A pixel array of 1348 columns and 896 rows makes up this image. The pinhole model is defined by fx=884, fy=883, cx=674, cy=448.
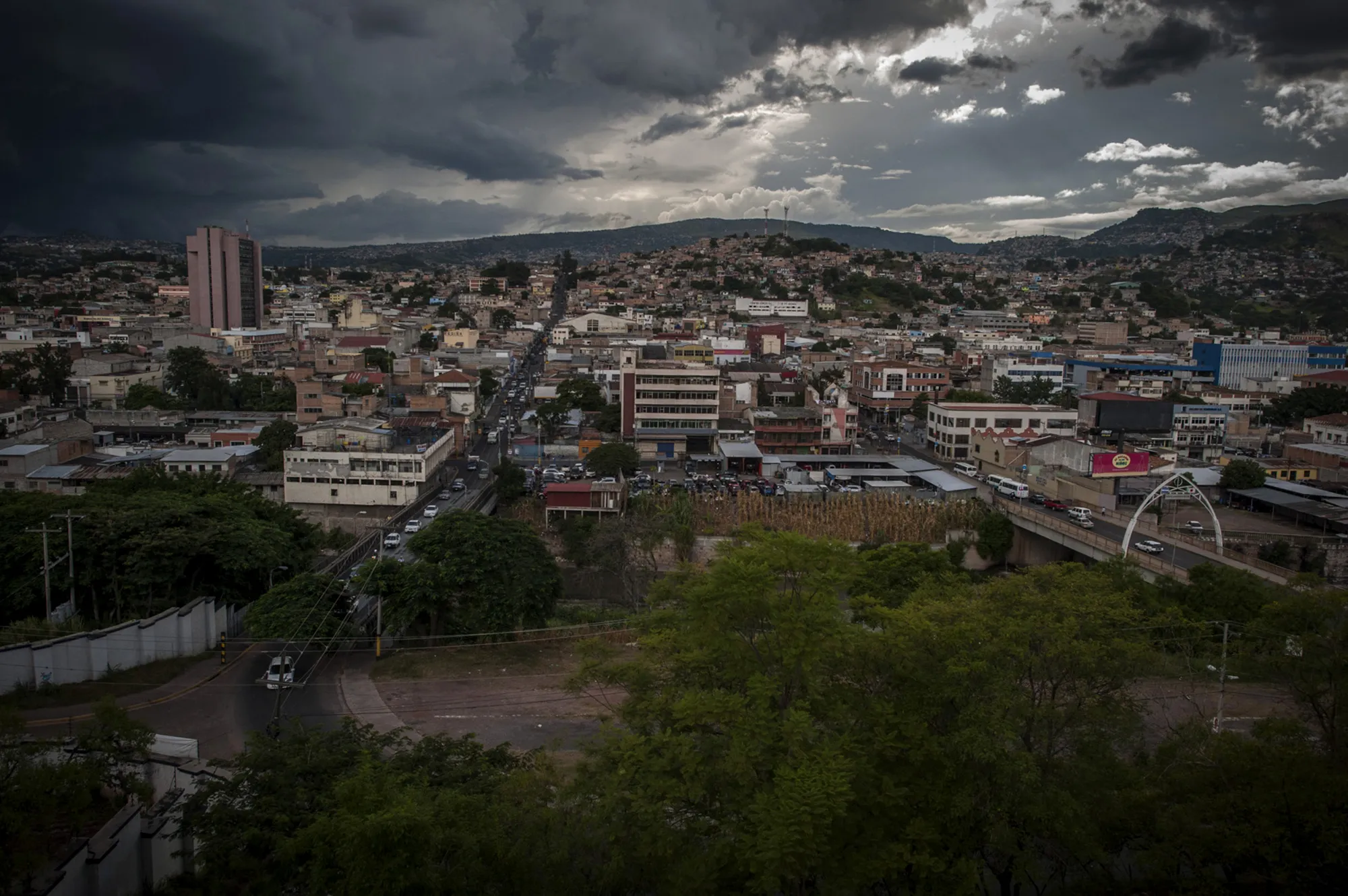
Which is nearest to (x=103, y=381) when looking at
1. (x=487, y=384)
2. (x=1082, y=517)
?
(x=487, y=384)

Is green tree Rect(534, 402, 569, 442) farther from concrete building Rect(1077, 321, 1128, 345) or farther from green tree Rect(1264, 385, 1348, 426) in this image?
concrete building Rect(1077, 321, 1128, 345)

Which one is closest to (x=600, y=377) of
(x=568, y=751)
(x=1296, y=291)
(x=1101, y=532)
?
(x=1101, y=532)

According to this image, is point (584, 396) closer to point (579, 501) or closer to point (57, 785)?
point (579, 501)

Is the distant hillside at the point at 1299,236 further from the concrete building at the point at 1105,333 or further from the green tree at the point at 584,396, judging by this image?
the green tree at the point at 584,396

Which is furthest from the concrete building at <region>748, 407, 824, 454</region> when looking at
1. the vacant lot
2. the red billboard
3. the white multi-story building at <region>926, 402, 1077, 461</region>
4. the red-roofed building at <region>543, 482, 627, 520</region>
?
the vacant lot

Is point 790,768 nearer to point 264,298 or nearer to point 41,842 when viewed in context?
point 41,842

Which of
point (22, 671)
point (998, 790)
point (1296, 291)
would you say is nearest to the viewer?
point (998, 790)

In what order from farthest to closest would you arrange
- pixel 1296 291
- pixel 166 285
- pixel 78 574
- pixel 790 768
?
pixel 1296 291
pixel 166 285
pixel 78 574
pixel 790 768
